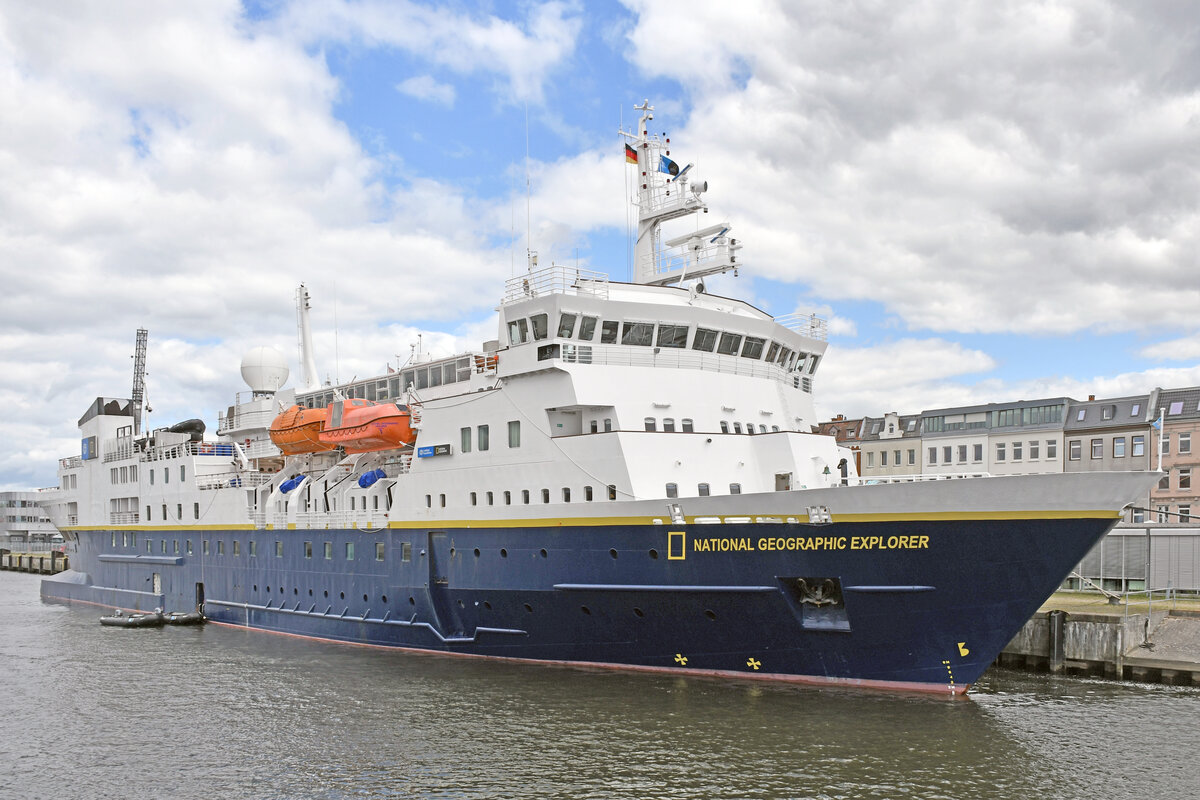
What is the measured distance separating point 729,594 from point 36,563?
3152 inches

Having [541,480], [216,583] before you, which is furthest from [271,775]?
[216,583]

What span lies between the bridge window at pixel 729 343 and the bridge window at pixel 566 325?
379 cm

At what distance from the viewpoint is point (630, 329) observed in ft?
72.3

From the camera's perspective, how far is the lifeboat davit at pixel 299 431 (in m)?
28.7

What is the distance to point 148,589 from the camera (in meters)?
37.2

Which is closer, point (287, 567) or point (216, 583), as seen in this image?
point (287, 567)

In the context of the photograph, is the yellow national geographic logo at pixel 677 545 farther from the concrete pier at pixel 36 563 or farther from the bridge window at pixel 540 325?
the concrete pier at pixel 36 563

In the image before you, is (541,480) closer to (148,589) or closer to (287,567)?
(287,567)

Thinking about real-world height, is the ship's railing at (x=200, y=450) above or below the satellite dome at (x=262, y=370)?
below

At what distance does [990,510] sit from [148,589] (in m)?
32.7

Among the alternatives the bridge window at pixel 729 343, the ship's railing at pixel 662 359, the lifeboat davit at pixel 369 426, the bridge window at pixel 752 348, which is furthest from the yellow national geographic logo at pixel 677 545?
the lifeboat davit at pixel 369 426

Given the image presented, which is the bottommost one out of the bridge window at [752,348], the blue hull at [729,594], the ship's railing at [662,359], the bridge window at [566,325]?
the blue hull at [729,594]

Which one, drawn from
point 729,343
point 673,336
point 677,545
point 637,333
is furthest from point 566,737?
point 729,343

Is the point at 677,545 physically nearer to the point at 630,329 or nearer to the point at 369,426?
the point at 630,329
